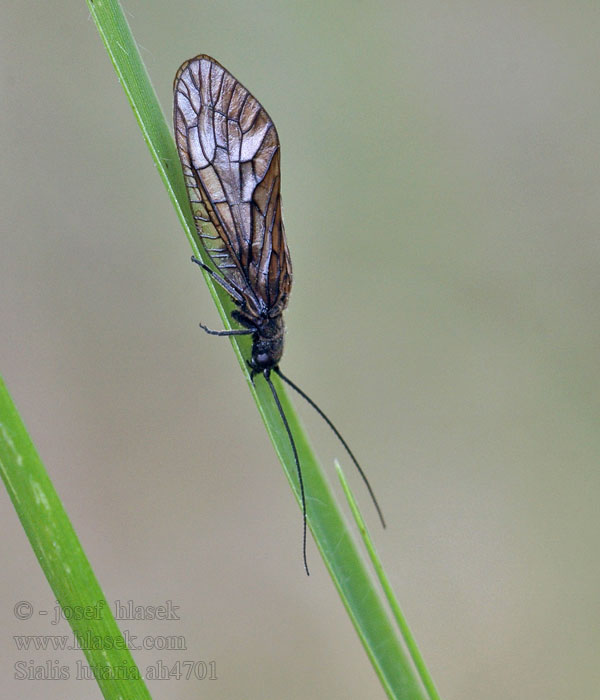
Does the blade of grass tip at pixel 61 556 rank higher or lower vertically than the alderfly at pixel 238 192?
lower

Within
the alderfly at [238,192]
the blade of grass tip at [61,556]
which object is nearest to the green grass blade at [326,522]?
the blade of grass tip at [61,556]

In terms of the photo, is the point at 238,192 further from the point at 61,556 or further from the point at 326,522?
the point at 61,556

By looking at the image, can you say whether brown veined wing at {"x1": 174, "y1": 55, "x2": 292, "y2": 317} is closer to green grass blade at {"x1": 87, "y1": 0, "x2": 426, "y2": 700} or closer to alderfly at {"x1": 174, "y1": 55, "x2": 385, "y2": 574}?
alderfly at {"x1": 174, "y1": 55, "x2": 385, "y2": 574}

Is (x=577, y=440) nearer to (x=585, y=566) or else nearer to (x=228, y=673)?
(x=585, y=566)

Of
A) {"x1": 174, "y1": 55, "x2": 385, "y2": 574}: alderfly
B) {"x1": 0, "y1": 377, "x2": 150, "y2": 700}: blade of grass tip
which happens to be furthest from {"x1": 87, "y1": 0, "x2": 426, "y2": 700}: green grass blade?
{"x1": 174, "y1": 55, "x2": 385, "y2": 574}: alderfly

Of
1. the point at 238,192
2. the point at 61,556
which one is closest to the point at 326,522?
the point at 61,556

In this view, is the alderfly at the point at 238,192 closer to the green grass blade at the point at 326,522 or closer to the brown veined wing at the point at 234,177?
the brown veined wing at the point at 234,177

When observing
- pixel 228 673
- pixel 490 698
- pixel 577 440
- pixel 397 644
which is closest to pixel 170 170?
pixel 397 644

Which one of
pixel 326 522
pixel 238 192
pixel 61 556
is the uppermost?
pixel 238 192
